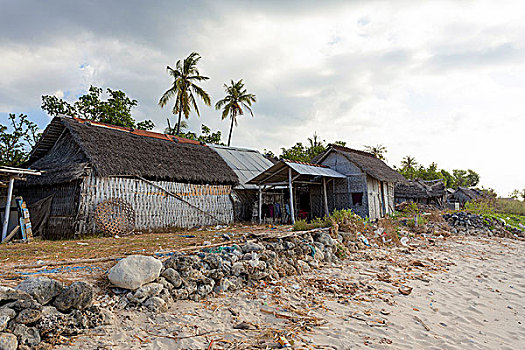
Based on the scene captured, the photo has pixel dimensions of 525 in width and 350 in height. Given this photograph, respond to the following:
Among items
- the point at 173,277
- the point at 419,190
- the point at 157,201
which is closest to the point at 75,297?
the point at 173,277

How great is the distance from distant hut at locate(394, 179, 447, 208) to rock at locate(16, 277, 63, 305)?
93.1 ft

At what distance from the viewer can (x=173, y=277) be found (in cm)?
475

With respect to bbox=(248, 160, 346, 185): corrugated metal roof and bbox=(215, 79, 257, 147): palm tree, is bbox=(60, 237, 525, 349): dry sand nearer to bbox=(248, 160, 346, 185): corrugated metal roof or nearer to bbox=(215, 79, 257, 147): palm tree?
bbox=(248, 160, 346, 185): corrugated metal roof

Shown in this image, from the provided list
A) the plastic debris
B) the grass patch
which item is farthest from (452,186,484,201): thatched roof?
the plastic debris

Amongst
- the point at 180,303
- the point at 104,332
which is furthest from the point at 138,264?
the point at 104,332

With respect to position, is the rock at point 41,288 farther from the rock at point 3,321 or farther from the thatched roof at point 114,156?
the thatched roof at point 114,156

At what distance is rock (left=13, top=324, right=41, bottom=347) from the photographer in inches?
118

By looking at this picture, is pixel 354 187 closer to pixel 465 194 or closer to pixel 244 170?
pixel 244 170

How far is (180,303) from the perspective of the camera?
4551 mm

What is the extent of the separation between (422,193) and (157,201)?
25824 mm

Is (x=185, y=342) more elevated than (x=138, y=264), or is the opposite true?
(x=138, y=264)

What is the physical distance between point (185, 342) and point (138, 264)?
150 cm

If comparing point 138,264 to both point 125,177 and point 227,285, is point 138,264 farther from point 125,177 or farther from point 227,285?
point 125,177

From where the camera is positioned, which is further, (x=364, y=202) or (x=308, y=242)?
(x=364, y=202)
